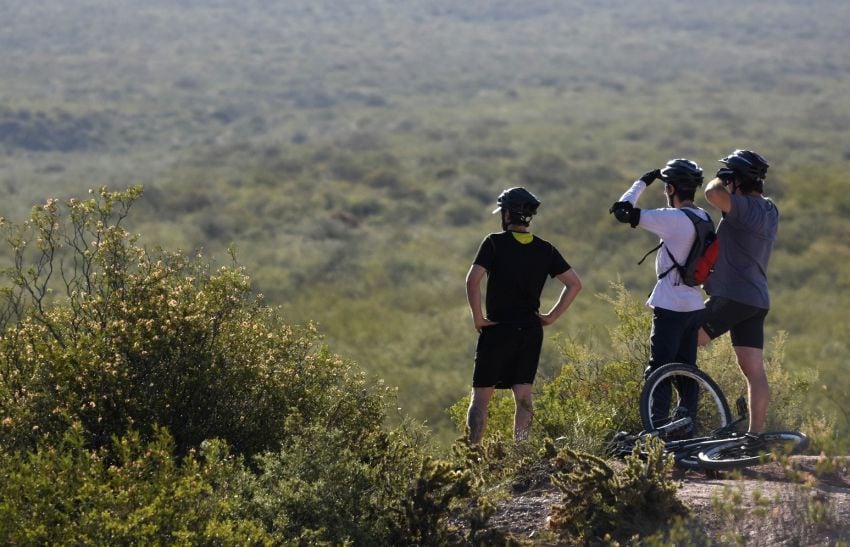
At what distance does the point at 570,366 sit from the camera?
7.91m

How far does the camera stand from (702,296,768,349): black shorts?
6000 millimetres

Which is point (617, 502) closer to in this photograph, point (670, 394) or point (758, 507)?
point (758, 507)

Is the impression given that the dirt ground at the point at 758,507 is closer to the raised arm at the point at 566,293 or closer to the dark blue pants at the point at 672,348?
the dark blue pants at the point at 672,348

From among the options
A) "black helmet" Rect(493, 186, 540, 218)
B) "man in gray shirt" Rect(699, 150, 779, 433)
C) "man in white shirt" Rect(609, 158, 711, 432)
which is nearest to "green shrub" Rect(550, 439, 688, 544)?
"man in white shirt" Rect(609, 158, 711, 432)

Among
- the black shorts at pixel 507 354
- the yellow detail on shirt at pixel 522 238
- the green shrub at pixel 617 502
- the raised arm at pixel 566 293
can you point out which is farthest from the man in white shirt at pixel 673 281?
the green shrub at pixel 617 502

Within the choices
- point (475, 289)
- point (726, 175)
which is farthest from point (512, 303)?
point (726, 175)

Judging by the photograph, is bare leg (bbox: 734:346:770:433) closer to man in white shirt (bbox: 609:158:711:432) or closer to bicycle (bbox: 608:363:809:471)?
bicycle (bbox: 608:363:809:471)

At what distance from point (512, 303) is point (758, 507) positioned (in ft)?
6.31

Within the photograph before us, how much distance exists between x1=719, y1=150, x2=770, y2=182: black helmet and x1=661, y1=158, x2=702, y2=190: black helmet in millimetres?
178

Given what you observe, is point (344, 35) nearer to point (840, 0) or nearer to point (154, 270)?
point (840, 0)

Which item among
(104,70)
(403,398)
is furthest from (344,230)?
(104,70)

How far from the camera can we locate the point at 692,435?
6.26 meters

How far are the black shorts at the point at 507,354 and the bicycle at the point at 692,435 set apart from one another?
2.18 feet

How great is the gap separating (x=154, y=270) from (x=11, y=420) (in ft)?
4.63
